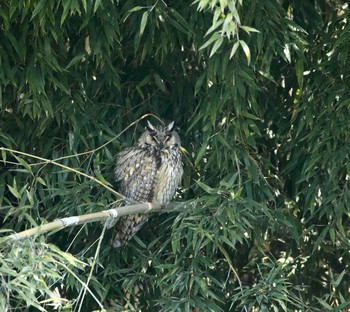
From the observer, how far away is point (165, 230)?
15.2 feet

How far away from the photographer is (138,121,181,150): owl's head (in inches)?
179

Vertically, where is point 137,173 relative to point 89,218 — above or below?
below

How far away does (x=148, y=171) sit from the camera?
15.1 feet

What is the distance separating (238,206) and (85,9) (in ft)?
3.19

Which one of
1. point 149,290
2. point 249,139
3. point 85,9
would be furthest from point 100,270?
point 85,9

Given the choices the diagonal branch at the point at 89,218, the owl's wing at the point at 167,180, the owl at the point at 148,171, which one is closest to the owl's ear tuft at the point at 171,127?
the owl at the point at 148,171

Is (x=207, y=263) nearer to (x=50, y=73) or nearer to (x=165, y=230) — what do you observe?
(x=165, y=230)

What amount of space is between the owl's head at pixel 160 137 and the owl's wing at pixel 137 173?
5 cm

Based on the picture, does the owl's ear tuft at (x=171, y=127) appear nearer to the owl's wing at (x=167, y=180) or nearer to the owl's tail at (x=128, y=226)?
the owl's wing at (x=167, y=180)

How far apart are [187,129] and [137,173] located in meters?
0.29

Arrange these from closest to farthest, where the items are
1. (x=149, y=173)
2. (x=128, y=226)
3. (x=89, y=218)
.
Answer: (x=89, y=218) < (x=128, y=226) < (x=149, y=173)

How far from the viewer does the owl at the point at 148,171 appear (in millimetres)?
4512

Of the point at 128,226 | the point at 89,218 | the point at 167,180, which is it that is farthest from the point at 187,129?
the point at 89,218

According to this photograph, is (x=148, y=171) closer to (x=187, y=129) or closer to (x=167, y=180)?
(x=167, y=180)
